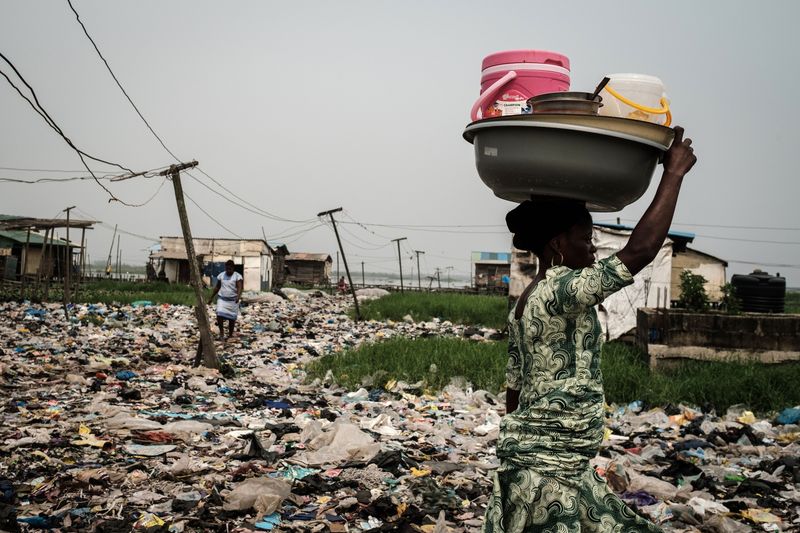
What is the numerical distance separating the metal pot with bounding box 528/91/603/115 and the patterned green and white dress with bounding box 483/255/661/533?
1.44ft

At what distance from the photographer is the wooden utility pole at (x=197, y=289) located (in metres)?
8.62

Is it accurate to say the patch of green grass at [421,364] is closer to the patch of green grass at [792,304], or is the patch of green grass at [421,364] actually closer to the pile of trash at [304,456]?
the pile of trash at [304,456]

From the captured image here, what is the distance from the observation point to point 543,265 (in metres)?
1.99

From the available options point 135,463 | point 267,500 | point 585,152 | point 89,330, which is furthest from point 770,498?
point 89,330

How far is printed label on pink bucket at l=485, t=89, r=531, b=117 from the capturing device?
2.13 m

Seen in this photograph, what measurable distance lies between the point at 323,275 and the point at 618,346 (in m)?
35.1

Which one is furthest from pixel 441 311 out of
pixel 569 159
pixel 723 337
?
pixel 569 159

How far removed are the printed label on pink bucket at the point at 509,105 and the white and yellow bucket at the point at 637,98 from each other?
0.86ft

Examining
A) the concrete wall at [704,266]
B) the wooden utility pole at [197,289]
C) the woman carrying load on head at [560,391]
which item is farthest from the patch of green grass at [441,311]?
the woman carrying load on head at [560,391]

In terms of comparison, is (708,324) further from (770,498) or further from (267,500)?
(267,500)

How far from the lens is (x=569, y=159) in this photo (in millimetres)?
1797

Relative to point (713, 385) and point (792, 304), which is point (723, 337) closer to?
point (713, 385)

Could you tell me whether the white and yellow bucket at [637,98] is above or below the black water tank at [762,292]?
above

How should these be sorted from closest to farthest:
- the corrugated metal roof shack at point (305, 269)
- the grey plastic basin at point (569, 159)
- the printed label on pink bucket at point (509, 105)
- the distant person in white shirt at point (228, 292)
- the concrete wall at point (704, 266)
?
1. the grey plastic basin at point (569, 159)
2. the printed label on pink bucket at point (509, 105)
3. the distant person in white shirt at point (228, 292)
4. the concrete wall at point (704, 266)
5. the corrugated metal roof shack at point (305, 269)
